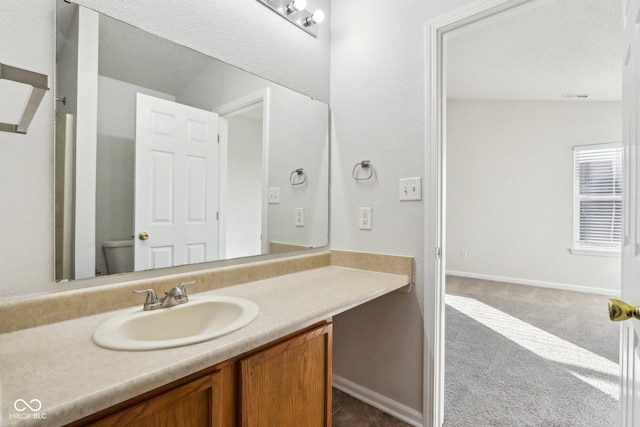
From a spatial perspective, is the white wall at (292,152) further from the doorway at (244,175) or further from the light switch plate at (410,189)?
the light switch plate at (410,189)

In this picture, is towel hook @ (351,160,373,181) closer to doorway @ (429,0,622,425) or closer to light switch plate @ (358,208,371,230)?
light switch plate @ (358,208,371,230)

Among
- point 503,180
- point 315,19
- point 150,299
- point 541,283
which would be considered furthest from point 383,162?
point 541,283

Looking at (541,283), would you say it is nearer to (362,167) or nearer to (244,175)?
(362,167)

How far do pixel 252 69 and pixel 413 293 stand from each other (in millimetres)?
1432

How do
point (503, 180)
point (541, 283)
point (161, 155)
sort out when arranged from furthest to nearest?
point (503, 180), point (541, 283), point (161, 155)

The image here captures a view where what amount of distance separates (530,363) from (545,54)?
295cm

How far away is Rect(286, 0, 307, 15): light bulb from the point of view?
163cm

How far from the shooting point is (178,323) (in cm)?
109

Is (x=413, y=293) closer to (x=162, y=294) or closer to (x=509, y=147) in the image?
(x=162, y=294)

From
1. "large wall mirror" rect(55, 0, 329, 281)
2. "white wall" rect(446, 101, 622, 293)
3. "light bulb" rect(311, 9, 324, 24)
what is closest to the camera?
"large wall mirror" rect(55, 0, 329, 281)

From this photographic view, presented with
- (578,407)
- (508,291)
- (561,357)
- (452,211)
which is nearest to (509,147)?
(452,211)

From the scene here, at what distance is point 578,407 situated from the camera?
1714 millimetres

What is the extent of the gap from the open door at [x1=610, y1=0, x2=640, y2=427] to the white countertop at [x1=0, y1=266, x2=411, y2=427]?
785 mm

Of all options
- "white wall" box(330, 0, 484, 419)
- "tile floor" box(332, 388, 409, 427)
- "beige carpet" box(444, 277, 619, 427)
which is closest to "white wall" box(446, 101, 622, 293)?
"beige carpet" box(444, 277, 619, 427)
